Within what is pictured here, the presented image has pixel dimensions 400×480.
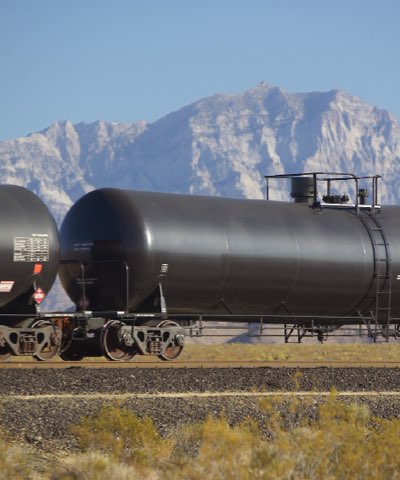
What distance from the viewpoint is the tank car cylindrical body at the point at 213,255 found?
80.2 ft

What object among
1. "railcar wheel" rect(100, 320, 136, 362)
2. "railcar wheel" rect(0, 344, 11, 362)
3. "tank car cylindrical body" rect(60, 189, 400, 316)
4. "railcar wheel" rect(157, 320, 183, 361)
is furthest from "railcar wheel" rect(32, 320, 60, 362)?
"railcar wheel" rect(157, 320, 183, 361)

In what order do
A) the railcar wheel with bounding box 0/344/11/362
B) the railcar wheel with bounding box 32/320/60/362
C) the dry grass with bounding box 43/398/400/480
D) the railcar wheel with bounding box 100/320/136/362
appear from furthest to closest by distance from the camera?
the railcar wheel with bounding box 100/320/136/362 → the railcar wheel with bounding box 32/320/60/362 → the railcar wheel with bounding box 0/344/11/362 → the dry grass with bounding box 43/398/400/480

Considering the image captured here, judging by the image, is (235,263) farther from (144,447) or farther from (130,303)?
(144,447)

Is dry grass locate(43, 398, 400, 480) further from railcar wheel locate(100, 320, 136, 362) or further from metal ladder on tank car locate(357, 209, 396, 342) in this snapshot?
metal ladder on tank car locate(357, 209, 396, 342)

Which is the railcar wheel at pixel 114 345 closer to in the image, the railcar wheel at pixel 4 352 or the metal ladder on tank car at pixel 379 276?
the railcar wheel at pixel 4 352

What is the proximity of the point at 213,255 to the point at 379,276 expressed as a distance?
16.2ft

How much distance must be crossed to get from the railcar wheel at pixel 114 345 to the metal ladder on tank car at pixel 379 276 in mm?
6507

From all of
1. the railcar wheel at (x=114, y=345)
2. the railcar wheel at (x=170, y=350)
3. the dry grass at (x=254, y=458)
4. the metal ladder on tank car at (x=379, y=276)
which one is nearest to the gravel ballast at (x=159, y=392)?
the dry grass at (x=254, y=458)

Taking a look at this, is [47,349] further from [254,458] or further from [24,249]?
[254,458]

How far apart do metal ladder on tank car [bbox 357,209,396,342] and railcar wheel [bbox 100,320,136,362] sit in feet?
21.3

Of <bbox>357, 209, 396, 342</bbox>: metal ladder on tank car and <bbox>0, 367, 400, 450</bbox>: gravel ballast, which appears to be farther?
<bbox>357, 209, 396, 342</bbox>: metal ladder on tank car

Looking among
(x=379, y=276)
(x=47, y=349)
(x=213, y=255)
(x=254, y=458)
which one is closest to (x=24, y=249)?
(x=47, y=349)

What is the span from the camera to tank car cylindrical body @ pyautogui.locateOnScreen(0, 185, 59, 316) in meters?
23.1

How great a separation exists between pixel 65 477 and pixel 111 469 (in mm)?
476
